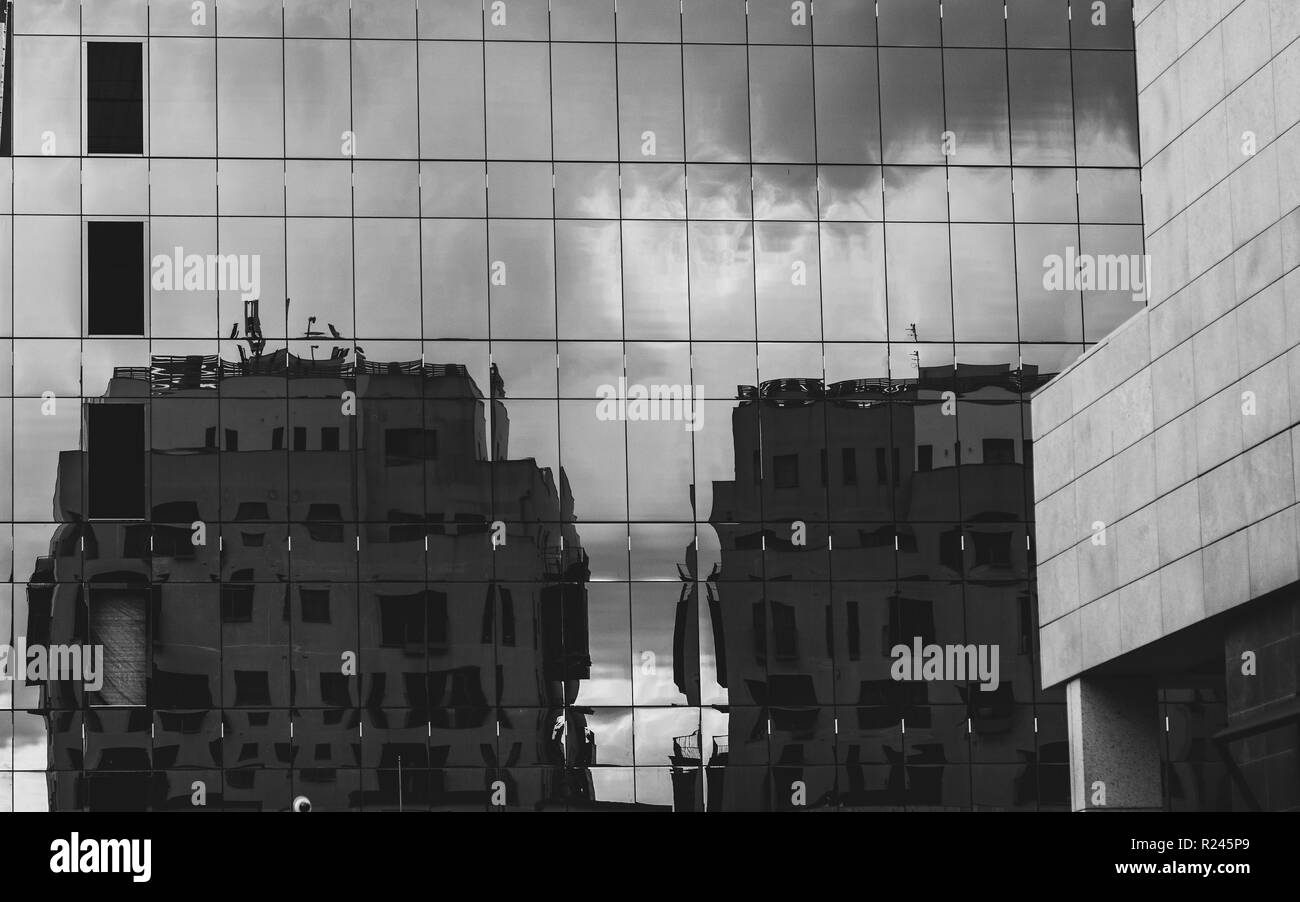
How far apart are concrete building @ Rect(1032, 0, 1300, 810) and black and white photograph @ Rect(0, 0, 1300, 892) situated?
38.1 feet

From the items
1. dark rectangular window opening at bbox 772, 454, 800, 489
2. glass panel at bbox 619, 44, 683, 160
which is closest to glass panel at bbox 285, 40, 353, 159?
glass panel at bbox 619, 44, 683, 160

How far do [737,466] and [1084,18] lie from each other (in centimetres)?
1427

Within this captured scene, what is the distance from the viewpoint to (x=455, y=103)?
46906 mm

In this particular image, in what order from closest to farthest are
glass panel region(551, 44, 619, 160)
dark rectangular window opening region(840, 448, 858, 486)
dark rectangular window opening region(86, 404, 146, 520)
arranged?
dark rectangular window opening region(86, 404, 146, 520)
dark rectangular window opening region(840, 448, 858, 486)
glass panel region(551, 44, 619, 160)

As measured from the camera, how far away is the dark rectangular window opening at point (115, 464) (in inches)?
1774

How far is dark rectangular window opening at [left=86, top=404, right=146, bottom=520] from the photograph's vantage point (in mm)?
45062

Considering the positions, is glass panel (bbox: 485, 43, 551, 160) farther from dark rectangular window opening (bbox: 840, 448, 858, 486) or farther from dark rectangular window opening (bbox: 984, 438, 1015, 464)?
dark rectangular window opening (bbox: 984, 438, 1015, 464)

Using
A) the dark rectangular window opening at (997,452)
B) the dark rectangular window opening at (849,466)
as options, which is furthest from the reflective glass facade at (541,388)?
the dark rectangular window opening at (997,452)

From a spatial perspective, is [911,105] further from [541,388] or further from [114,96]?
[114,96]

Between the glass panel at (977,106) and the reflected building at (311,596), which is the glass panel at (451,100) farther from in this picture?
the glass panel at (977,106)

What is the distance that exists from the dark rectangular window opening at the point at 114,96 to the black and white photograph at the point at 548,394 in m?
0.09
